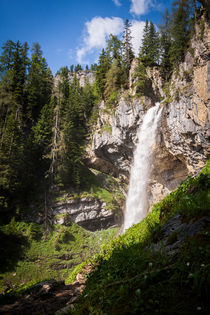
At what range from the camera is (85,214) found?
894 inches

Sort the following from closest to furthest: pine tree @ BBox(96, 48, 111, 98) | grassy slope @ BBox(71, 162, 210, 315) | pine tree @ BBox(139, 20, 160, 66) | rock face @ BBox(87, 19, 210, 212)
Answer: grassy slope @ BBox(71, 162, 210, 315)
rock face @ BBox(87, 19, 210, 212)
pine tree @ BBox(139, 20, 160, 66)
pine tree @ BBox(96, 48, 111, 98)

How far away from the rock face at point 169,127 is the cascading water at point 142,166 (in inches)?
30.6

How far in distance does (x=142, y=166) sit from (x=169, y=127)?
235 inches

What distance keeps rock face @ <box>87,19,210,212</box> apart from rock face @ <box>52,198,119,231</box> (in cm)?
608

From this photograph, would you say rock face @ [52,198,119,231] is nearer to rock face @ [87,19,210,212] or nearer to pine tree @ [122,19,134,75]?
rock face @ [87,19,210,212]

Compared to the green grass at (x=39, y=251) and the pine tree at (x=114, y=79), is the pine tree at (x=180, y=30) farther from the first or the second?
the green grass at (x=39, y=251)

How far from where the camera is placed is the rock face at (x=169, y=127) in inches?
561

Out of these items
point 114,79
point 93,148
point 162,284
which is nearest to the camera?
point 162,284

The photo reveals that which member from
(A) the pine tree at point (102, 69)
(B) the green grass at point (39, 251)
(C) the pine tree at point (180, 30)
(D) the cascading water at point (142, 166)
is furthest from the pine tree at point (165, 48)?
(B) the green grass at point (39, 251)

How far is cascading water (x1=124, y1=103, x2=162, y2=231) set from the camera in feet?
64.7

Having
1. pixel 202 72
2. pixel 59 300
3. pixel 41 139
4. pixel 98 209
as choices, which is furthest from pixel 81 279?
pixel 41 139

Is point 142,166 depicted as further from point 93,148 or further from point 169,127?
point 93,148

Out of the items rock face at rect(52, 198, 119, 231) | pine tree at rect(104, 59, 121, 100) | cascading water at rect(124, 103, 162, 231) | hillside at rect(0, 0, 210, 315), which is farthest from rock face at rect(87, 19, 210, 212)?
rock face at rect(52, 198, 119, 231)

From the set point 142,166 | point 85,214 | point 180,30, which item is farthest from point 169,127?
point 85,214
